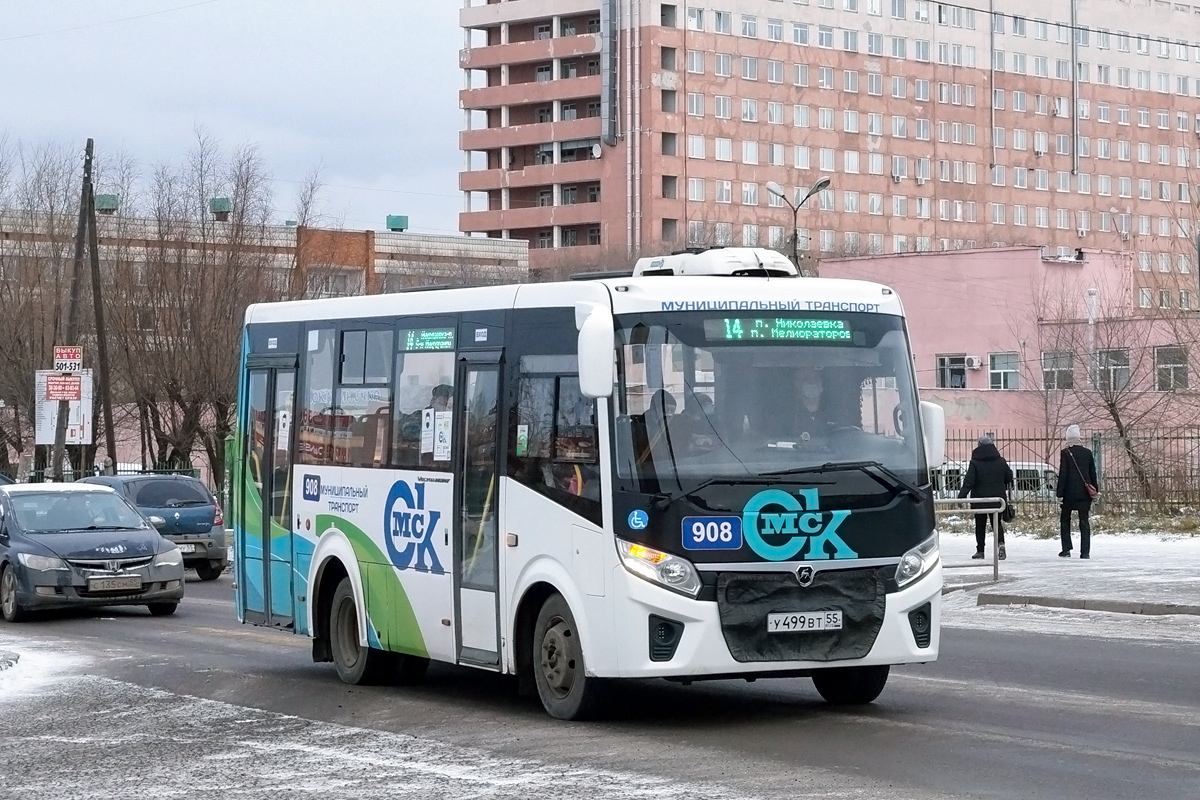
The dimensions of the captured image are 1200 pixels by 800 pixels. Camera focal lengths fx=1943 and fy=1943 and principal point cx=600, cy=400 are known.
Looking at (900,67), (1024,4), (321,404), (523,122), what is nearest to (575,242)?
(523,122)

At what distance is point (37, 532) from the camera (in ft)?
75.2

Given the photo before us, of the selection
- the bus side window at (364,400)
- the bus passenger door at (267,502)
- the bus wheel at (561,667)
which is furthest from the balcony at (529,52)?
the bus wheel at (561,667)

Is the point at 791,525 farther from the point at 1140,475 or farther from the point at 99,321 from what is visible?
the point at 99,321

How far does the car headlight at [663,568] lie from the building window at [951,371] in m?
61.1

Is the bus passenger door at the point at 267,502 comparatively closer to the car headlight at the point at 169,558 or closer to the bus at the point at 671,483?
the bus at the point at 671,483

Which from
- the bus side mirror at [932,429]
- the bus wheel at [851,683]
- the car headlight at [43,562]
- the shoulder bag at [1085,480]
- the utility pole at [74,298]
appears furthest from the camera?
the utility pole at [74,298]

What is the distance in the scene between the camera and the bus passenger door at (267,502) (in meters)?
15.6

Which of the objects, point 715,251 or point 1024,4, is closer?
point 715,251

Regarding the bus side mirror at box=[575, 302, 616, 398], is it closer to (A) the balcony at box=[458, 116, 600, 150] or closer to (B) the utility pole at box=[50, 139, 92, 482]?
(B) the utility pole at box=[50, 139, 92, 482]

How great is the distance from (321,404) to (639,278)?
13.2 feet

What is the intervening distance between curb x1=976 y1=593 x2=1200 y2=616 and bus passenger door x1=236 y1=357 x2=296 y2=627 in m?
8.76

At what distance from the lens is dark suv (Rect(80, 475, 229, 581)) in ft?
101

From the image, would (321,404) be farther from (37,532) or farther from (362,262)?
(362,262)

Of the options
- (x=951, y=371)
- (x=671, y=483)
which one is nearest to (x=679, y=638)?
(x=671, y=483)
